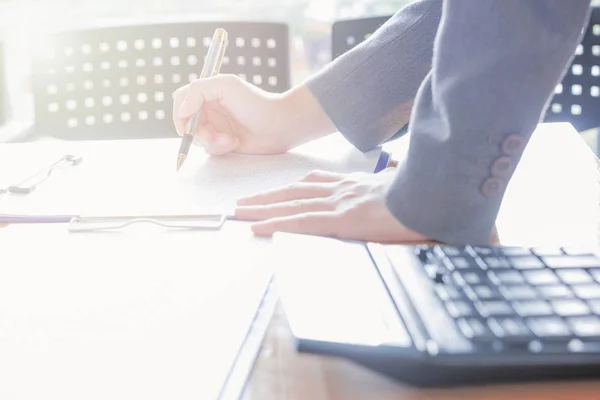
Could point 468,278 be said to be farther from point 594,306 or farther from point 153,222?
point 153,222

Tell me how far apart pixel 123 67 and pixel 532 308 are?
1116 millimetres

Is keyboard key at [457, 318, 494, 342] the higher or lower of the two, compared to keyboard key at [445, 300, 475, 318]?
higher

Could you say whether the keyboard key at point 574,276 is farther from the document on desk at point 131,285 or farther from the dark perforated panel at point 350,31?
the dark perforated panel at point 350,31

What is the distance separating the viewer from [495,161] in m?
0.54

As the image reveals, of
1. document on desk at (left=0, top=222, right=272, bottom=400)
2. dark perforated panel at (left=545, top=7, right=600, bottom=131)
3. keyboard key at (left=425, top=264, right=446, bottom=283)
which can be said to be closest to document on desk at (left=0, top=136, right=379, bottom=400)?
document on desk at (left=0, top=222, right=272, bottom=400)

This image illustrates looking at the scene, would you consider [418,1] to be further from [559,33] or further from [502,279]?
[502,279]

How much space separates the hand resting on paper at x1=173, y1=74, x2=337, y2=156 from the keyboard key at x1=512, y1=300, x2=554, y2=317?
546 mm

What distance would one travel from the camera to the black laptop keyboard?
0.34 meters

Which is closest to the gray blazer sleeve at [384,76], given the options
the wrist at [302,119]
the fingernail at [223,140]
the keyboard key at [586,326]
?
the wrist at [302,119]

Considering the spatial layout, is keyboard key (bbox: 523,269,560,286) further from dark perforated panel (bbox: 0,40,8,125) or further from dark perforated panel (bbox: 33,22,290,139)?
dark perforated panel (bbox: 0,40,8,125)

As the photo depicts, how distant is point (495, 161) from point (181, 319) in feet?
0.90

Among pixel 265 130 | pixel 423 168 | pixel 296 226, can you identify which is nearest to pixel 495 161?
pixel 423 168

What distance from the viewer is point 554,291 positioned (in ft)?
1.27

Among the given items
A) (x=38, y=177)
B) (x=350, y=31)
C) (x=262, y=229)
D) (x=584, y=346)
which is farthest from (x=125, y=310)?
(x=350, y=31)
